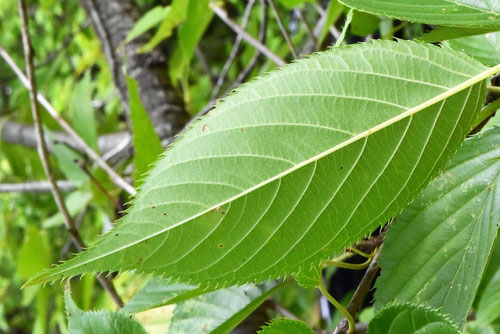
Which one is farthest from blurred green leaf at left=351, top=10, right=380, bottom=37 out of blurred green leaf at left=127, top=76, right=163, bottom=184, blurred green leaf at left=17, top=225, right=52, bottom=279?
blurred green leaf at left=17, top=225, right=52, bottom=279

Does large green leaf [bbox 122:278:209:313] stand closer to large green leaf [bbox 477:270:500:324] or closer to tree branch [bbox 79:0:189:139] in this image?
large green leaf [bbox 477:270:500:324]

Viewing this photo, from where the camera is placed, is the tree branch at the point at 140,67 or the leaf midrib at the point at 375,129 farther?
the tree branch at the point at 140,67

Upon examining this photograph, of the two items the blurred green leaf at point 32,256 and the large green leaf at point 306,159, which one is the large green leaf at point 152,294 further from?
the blurred green leaf at point 32,256

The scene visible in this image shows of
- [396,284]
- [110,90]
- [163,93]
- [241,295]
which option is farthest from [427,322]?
[110,90]

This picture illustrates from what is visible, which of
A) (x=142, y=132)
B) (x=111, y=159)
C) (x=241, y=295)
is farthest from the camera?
(x=111, y=159)

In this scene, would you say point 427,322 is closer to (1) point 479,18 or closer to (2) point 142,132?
(1) point 479,18

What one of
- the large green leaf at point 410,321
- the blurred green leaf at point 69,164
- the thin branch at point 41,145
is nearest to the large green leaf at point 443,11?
the large green leaf at point 410,321
